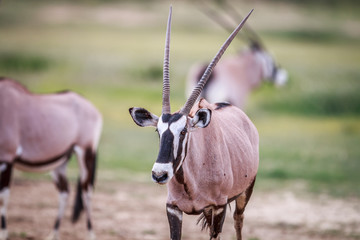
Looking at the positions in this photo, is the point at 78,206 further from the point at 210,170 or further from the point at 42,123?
the point at 210,170

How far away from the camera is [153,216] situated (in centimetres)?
988

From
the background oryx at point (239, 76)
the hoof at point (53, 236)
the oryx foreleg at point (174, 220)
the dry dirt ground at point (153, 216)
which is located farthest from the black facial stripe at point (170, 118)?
the background oryx at point (239, 76)

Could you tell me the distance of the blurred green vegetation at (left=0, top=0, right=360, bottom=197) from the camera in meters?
14.7

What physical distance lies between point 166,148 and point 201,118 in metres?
0.52

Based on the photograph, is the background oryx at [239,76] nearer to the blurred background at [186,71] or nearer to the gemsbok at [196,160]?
the blurred background at [186,71]

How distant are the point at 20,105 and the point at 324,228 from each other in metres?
4.89

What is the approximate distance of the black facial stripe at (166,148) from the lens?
517 cm

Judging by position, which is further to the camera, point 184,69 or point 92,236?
point 184,69

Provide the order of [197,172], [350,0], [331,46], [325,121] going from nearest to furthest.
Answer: [197,172] < [325,121] < [331,46] < [350,0]

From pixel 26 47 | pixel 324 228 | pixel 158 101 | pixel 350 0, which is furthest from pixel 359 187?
pixel 350 0

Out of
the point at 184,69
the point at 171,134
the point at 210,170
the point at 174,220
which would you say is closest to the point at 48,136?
the point at 174,220

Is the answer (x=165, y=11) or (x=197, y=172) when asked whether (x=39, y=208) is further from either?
(x=165, y=11)

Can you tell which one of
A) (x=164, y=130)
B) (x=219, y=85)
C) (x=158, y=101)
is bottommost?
(x=158, y=101)

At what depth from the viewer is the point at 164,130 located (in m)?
5.31
